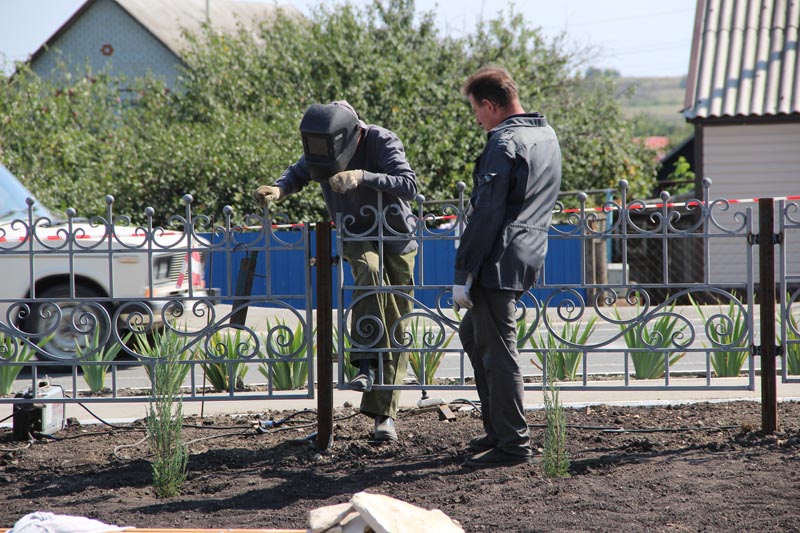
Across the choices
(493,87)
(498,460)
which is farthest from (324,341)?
(493,87)

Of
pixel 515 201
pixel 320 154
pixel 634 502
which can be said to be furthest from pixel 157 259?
pixel 634 502

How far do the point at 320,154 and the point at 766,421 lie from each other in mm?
2841

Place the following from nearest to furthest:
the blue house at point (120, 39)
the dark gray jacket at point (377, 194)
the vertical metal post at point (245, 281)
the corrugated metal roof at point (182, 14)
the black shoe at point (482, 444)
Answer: the black shoe at point (482, 444) < the dark gray jacket at point (377, 194) < the vertical metal post at point (245, 281) < the corrugated metal roof at point (182, 14) < the blue house at point (120, 39)

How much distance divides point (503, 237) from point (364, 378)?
1271 millimetres

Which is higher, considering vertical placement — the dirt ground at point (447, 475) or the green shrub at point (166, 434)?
the green shrub at point (166, 434)

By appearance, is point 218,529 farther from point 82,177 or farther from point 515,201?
point 82,177

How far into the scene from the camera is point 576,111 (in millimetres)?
22172

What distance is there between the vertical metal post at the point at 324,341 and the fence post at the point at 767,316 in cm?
235

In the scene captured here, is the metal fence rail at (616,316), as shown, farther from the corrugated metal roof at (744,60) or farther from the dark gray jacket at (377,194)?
the corrugated metal roof at (744,60)

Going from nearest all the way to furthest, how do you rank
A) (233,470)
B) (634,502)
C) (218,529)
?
(218,529), (634,502), (233,470)

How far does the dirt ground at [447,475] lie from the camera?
3752 millimetres

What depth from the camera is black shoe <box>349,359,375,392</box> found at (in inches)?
197

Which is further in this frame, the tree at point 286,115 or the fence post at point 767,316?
the tree at point 286,115

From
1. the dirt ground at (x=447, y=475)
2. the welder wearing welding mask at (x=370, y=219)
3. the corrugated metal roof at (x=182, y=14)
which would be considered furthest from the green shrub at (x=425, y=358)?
the corrugated metal roof at (x=182, y=14)
